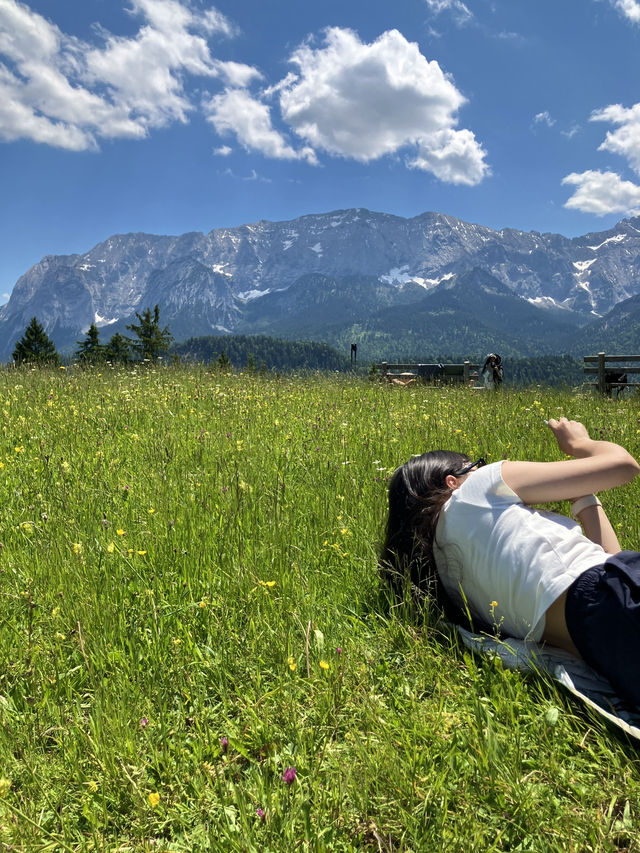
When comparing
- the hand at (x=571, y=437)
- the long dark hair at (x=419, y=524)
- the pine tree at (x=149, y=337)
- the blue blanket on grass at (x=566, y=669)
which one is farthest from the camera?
the pine tree at (x=149, y=337)

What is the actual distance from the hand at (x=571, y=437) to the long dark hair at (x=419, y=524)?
1.95 ft

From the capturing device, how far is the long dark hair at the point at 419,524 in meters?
2.77

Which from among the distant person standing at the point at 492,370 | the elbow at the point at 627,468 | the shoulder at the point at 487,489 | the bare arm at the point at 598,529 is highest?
the distant person standing at the point at 492,370

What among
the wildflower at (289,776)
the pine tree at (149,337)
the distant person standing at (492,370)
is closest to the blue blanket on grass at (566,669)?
the wildflower at (289,776)

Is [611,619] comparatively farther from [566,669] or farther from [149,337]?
[149,337]

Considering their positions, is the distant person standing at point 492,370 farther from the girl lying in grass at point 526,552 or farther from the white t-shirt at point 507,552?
the white t-shirt at point 507,552

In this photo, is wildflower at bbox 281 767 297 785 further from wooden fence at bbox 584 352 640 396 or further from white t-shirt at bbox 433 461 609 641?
wooden fence at bbox 584 352 640 396

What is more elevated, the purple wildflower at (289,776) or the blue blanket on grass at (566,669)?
the blue blanket on grass at (566,669)

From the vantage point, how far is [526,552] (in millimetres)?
2418

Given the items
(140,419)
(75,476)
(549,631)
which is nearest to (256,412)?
(140,419)

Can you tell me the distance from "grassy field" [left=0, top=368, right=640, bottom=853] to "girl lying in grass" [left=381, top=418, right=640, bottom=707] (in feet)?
0.82

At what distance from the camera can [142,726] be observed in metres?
2.11

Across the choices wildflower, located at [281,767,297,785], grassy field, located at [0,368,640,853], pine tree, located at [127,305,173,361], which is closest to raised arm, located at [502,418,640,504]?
grassy field, located at [0,368,640,853]

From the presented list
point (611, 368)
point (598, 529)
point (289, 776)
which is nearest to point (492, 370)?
point (611, 368)
